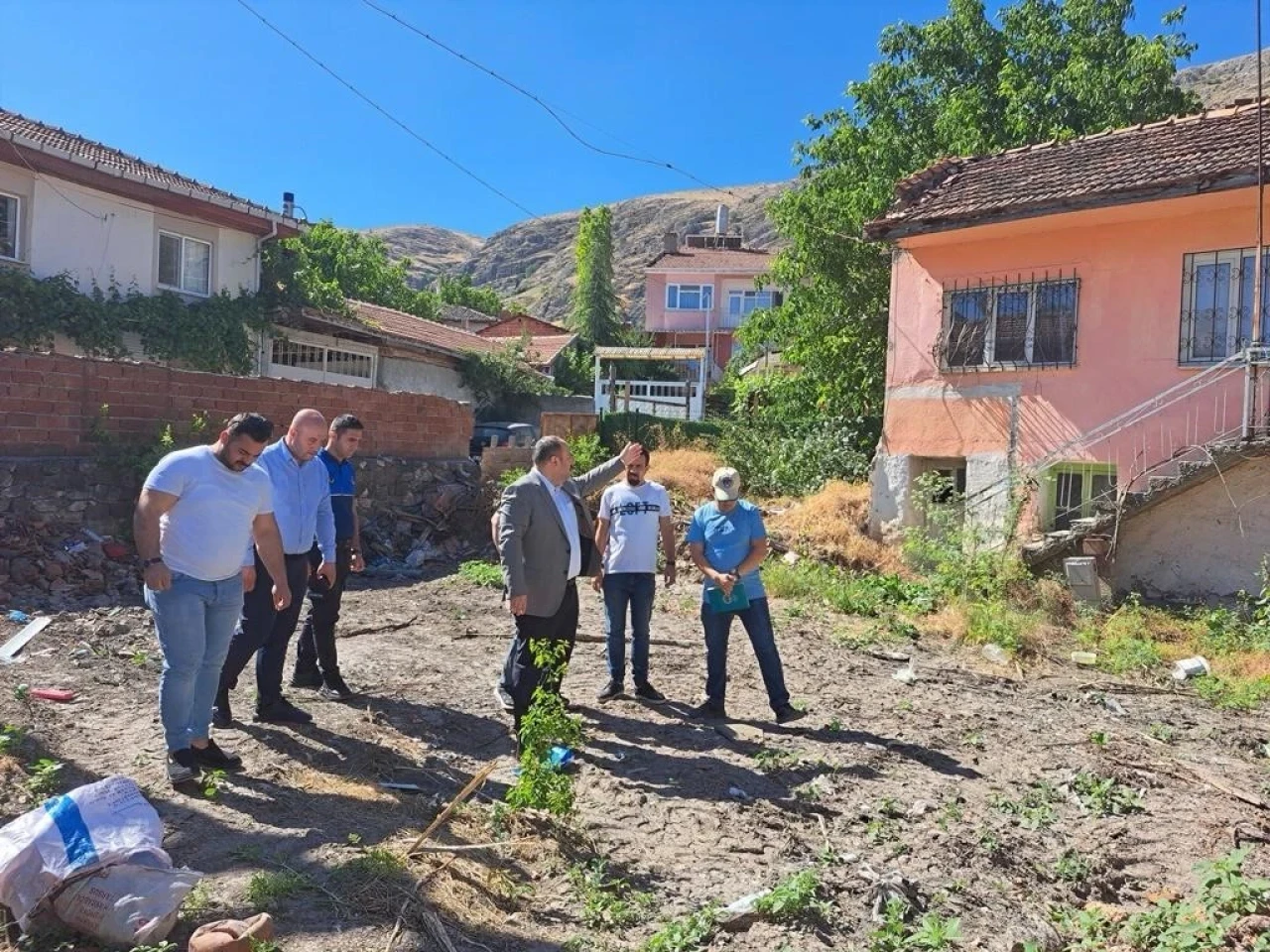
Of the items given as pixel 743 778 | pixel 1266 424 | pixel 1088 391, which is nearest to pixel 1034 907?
pixel 743 778

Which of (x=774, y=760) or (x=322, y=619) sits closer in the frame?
(x=774, y=760)

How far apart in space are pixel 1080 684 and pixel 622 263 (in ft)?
241

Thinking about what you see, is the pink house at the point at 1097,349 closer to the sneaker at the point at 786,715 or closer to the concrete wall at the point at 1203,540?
the concrete wall at the point at 1203,540

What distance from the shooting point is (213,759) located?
473 cm

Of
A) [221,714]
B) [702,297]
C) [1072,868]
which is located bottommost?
[1072,868]

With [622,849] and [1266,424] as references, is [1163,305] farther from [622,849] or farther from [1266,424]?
[622,849]

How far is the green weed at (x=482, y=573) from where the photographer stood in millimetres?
11180

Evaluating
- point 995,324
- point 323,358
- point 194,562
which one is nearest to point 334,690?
point 194,562

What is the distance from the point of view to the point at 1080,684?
8359 millimetres

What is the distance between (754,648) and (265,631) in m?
3.00


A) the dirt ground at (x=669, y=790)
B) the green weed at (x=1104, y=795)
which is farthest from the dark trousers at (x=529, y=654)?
the green weed at (x=1104, y=795)

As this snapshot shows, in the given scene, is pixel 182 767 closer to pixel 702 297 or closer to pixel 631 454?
pixel 631 454

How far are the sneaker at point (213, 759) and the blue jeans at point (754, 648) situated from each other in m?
2.99

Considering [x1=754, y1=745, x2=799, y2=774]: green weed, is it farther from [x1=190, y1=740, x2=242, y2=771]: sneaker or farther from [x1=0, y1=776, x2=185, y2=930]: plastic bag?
[x1=0, y1=776, x2=185, y2=930]: plastic bag
